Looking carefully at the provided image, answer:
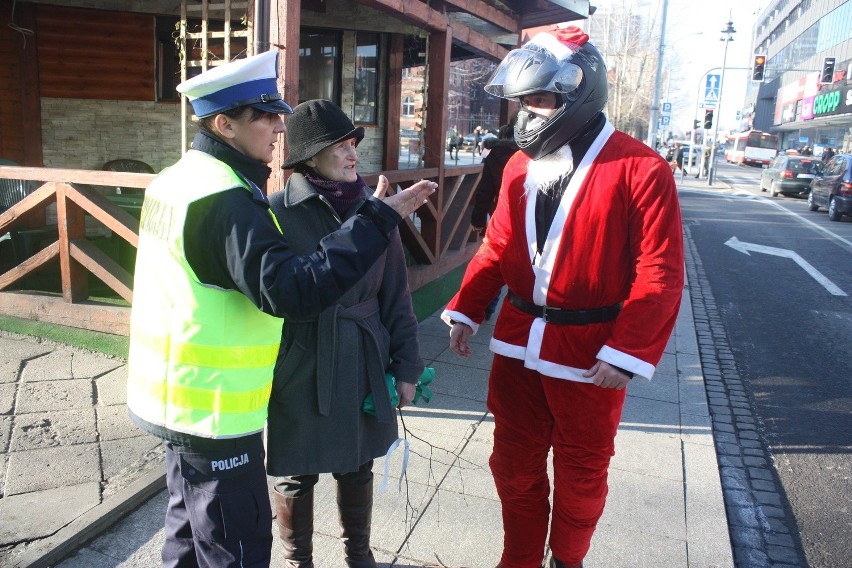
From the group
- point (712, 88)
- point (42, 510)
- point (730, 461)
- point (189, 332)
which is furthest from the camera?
point (712, 88)

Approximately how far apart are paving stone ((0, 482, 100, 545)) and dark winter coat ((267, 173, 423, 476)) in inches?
48.9

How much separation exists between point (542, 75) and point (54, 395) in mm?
3438

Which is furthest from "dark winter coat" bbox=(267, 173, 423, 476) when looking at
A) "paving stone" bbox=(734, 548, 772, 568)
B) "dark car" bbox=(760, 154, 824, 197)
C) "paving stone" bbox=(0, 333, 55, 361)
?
"dark car" bbox=(760, 154, 824, 197)

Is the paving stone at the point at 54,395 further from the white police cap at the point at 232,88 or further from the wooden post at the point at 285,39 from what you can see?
the white police cap at the point at 232,88

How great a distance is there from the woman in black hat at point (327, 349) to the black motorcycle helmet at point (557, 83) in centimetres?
56

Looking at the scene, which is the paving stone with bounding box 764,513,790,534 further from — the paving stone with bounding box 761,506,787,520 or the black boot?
the black boot

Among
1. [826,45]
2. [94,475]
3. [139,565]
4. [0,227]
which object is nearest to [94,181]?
[0,227]

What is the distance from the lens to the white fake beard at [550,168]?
94.2 inches

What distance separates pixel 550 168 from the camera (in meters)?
2.42

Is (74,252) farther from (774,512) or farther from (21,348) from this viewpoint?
(774,512)

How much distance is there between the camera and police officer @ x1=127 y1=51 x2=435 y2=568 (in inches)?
69.3

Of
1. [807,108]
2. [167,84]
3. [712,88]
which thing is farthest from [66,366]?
[807,108]

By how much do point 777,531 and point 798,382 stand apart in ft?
8.51

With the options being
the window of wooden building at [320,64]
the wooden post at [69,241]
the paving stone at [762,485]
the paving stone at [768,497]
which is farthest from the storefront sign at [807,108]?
the wooden post at [69,241]
